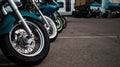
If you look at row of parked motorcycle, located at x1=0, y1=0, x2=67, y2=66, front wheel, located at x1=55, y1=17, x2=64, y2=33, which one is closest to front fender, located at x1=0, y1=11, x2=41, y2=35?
row of parked motorcycle, located at x1=0, y1=0, x2=67, y2=66

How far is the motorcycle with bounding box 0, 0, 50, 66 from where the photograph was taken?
4.48 metres

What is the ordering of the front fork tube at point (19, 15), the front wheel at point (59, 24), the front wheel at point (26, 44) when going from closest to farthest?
the front wheel at point (26, 44) < the front fork tube at point (19, 15) < the front wheel at point (59, 24)

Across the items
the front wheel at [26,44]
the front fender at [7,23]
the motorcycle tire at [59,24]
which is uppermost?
the front fender at [7,23]

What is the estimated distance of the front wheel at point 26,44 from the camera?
447 centimetres

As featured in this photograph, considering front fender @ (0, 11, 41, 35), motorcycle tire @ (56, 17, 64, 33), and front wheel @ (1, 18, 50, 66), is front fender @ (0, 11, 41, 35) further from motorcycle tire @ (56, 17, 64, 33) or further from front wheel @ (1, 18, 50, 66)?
motorcycle tire @ (56, 17, 64, 33)

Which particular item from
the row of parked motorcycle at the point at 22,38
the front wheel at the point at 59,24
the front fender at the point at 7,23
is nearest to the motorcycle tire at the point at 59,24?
the front wheel at the point at 59,24

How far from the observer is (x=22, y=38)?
186 inches

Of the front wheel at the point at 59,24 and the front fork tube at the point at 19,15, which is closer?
the front fork tube at the point at 19,15

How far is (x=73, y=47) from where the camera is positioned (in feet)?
22.1

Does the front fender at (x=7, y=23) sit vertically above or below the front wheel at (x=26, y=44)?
above

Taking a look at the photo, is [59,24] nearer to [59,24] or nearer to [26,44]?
[59,24]

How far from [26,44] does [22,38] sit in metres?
0.11

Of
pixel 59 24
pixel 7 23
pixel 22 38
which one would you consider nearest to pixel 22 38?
pixel 22 38

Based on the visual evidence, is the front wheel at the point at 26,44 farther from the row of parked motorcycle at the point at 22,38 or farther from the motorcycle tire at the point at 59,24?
the motorcycle tire at the point at 59,24
